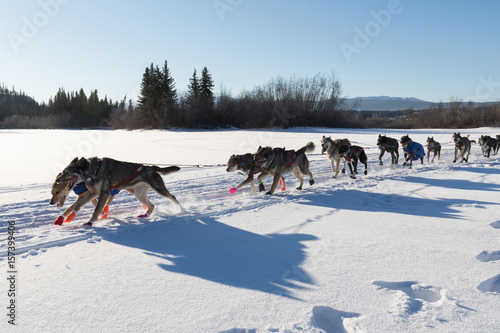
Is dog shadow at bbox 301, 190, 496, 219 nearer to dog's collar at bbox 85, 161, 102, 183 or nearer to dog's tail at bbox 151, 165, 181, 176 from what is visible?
dog's tail at bbox 151, 165, 181, 176

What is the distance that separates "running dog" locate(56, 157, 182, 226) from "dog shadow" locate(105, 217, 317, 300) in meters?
0.80

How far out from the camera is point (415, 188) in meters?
8.12

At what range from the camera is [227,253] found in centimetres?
382

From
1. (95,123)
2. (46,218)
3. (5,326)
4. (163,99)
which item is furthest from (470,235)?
(95,123)

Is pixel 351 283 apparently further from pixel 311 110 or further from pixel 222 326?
pixel 311 110

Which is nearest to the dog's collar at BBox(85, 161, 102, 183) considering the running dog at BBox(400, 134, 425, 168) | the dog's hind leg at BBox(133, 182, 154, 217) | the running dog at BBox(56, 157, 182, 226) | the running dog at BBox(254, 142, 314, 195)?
the running dog at BBox(56, 157, 182, 226)

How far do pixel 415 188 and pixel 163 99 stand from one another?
4425 centimetres

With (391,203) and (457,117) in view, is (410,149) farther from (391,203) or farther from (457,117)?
(457,117)

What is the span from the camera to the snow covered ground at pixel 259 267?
246 cm

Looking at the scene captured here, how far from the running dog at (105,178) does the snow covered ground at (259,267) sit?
39 cm

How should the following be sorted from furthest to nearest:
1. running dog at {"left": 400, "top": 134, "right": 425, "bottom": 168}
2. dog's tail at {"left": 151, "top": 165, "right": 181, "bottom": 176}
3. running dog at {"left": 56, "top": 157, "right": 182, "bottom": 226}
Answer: running dog at {"left": 400, "top": 134, "right": 425, "bottom": 168}, dog's tail at {"left": 151, "top": 165, "right": 181, "bottom": 176}, running dog at {"left": 56, "top": 157, "right": 182, "bottom": 226}

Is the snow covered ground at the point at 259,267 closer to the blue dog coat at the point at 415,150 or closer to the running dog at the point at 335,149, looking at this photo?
the running dog at the point at 335,149

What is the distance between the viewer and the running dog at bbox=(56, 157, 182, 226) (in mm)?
4934

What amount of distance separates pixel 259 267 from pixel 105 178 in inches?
117
